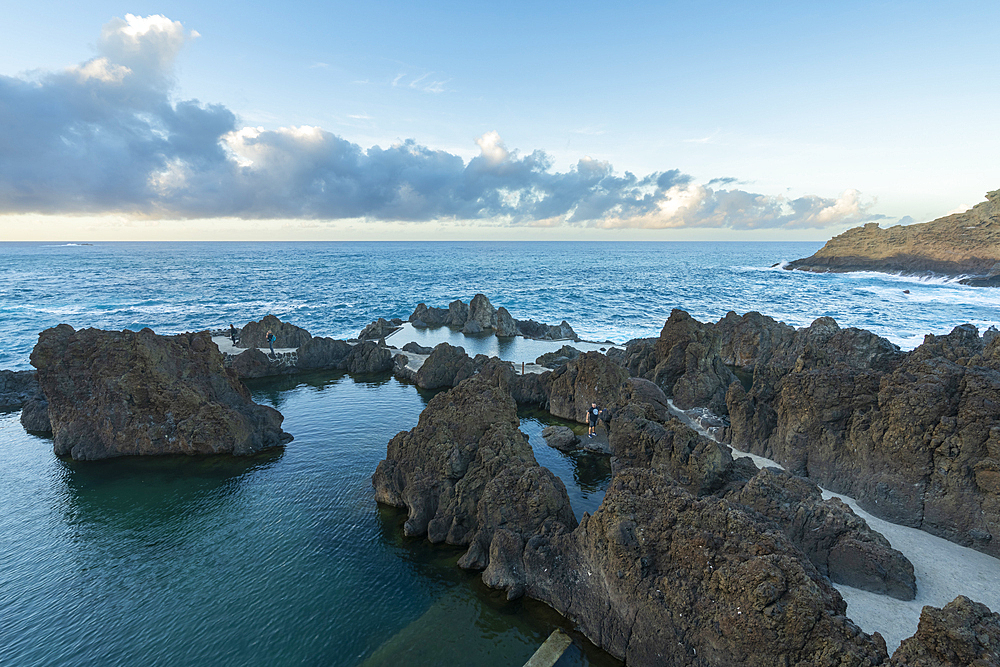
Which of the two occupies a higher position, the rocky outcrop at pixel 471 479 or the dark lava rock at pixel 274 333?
the dark lava rock at pixel 274 333

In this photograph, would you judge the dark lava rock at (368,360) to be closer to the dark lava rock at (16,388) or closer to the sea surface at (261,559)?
the sea surface at (261,559)

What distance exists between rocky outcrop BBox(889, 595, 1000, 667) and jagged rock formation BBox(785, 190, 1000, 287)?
131m

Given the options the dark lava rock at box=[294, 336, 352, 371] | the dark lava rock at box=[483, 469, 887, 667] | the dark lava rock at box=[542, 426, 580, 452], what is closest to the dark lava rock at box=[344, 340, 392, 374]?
the dark lava rock at box=[294, 336, 352, 371]

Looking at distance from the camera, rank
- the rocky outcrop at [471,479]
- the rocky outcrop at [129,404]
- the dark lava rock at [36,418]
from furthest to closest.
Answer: the dark lava rock at [36,418]
the rocky outcrop at [129,404]
the rocky outcrop at [471,479]

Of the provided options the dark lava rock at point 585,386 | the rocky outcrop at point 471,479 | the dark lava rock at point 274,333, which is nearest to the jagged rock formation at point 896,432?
the dark lava rock at point 585,386

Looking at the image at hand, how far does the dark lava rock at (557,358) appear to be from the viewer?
134 ft

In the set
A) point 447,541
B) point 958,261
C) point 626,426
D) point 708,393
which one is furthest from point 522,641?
point 958,261

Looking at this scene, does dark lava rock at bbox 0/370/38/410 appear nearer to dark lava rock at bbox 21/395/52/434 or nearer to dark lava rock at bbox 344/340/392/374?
dark lava rock at bbox 21/395/52/434

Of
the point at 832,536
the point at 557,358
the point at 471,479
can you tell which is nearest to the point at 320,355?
the point at 557,358

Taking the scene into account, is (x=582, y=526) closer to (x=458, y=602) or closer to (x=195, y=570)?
(x=458, y=602)

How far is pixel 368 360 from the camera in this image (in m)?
42.3

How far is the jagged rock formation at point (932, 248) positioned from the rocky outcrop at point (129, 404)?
142 metres

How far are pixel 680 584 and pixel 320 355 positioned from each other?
39.1 metres

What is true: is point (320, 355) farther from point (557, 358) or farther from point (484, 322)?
point (484, 322)
